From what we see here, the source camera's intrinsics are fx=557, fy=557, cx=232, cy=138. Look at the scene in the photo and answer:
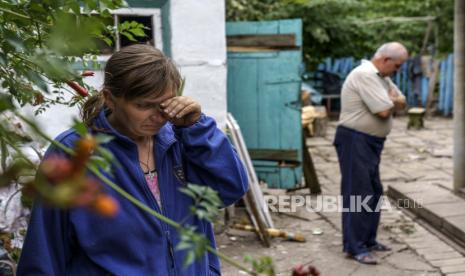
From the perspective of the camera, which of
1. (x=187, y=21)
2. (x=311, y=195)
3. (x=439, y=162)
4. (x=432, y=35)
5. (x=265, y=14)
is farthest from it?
(x=432, y=35)

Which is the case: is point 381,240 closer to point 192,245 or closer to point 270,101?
point 270,101

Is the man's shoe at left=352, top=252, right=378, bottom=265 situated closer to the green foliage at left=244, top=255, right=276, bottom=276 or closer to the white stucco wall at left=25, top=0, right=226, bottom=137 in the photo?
the white stucco wall at left=25, top=0, right=226, bottom=137

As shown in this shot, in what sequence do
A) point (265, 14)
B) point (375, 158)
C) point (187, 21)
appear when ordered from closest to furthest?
point (375, 158)
point (187, 21)
point (265, 14)

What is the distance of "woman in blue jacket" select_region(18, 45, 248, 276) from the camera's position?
1.61 meters

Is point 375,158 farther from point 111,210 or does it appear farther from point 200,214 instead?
Answer: point 111,210

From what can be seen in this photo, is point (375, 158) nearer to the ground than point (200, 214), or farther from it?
nearer to the ground

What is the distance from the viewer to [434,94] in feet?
47.5

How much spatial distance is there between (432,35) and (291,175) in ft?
37.8

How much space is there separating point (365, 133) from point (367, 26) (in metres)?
11.7

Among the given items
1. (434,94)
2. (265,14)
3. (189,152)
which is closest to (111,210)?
(189,152)

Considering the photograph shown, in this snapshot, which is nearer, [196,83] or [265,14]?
[196,83]

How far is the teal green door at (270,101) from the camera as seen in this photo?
6535 millimetres

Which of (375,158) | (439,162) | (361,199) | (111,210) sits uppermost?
(111,210)

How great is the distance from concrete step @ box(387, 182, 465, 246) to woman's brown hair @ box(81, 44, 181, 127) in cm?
436
